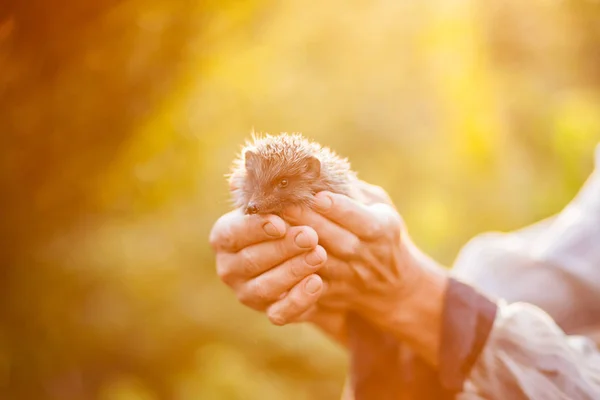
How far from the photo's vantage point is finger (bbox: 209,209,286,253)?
127 centimetres

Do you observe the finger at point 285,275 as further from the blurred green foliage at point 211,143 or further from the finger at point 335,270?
the blurred green foliage at point 211,143

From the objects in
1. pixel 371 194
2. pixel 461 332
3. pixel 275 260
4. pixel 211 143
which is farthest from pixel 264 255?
pixel 211 143

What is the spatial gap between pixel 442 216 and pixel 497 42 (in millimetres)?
848

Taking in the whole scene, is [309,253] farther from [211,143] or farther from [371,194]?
[211,143]

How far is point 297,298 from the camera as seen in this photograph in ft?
4.28

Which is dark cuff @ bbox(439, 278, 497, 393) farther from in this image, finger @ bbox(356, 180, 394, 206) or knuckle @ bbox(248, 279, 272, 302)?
knuckle @ bbox(248, 279, 272, 302)

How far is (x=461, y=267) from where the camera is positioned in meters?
1.98

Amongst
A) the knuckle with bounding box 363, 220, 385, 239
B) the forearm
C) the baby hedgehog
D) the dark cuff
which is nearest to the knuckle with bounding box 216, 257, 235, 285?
the baby hedgehog

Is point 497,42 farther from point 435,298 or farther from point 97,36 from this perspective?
point 97,36

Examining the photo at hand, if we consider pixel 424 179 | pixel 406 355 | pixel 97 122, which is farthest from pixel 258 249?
pixel 424 179

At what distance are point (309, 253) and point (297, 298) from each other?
0.12 meters

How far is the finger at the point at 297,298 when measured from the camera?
4.27 ft

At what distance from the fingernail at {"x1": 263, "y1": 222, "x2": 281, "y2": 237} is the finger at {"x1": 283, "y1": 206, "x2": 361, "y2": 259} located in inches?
2.4

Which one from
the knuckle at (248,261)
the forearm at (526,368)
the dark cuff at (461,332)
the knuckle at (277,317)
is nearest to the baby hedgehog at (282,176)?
the knuckle at (248,261)
